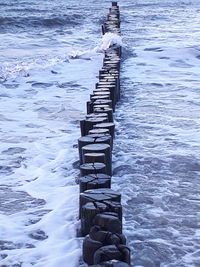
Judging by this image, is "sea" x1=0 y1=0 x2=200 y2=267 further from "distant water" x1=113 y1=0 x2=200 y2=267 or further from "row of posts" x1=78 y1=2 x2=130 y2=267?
"row of posts" x1=78 y1=2 x2=130 y2=267

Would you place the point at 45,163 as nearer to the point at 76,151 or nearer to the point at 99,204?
the point at 76,151

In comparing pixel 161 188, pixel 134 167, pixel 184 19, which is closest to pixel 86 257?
pixel 161 188

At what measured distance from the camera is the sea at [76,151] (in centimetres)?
376

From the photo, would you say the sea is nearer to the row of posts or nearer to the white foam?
the white foam

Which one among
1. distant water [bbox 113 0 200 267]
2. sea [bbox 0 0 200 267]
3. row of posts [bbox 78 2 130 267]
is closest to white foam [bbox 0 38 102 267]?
sea [bbox 0 0 200 267]

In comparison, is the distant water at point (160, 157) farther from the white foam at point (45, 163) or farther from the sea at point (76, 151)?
the white foam at point (45, 163)

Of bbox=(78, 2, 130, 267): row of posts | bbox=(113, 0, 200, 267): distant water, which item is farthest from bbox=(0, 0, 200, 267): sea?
bbox=(78, 2, 130, 267): row of posts

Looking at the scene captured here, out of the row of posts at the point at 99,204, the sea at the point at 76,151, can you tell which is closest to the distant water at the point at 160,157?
the sea at the point at 76,151

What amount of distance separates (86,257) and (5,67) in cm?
948

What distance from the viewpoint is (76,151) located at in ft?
19.3

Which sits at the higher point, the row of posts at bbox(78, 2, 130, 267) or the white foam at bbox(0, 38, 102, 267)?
the row of posts at bbox(78, 2, 130, 267)

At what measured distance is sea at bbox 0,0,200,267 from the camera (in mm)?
3756

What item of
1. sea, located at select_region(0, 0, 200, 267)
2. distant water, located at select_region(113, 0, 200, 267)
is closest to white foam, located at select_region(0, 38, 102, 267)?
sea, located at select_region(0, 0, 200, 267)

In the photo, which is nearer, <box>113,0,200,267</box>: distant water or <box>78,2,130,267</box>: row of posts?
<box>78,2,130,267</box>: row of posts
